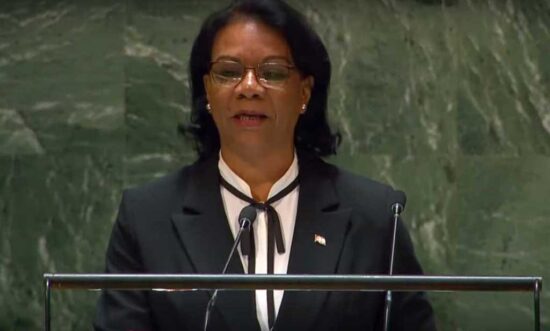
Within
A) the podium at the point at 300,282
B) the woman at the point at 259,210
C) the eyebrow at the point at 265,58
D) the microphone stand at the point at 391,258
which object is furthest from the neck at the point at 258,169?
the podium at the point at 300,282

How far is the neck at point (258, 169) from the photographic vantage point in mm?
3014

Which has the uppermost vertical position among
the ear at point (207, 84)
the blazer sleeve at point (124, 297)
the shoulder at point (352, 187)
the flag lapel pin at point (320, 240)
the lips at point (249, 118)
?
the ear at point (207, 84)

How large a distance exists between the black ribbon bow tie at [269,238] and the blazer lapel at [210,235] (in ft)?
0.11

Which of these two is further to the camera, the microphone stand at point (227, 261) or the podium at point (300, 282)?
the microphone stand at point (227, 261)

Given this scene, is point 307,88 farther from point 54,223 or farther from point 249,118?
point 54,223

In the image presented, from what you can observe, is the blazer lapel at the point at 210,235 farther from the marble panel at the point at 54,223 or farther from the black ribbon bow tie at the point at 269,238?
the marble panel at the point at 54,223

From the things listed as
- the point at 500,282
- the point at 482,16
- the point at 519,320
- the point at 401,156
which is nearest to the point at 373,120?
the point at 401,156

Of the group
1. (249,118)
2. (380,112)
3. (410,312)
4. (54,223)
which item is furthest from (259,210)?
(54,223)

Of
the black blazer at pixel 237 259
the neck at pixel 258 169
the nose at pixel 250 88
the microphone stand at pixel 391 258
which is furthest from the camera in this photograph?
the neck at pixel 258 169

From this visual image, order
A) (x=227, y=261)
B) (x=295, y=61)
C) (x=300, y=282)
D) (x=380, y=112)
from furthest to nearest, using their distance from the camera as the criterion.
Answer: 1. (x=380, y=112)
2. (x=295, y=61)
3. (x=227, y=261)
4. (x=300, y=282)

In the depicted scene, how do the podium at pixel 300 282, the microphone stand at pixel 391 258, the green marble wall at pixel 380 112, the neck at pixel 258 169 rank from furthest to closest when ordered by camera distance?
1. the green marble wall at pixel 380 112
2. the neck at pixel 258 169
3. the microphone stand at pixel 391 258
4. the podium at pixel 300 282

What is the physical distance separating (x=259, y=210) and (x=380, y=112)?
1516mm

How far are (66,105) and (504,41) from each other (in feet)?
5.24

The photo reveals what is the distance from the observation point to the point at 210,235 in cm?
291
